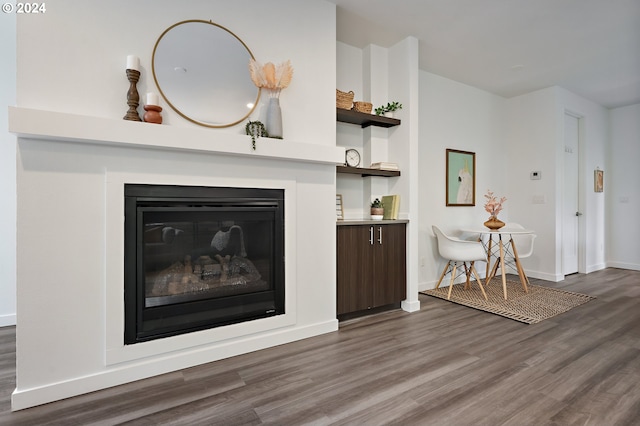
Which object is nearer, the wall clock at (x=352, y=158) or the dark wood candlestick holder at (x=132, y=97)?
the dark wood candlestick holder at (x=132, y=97)

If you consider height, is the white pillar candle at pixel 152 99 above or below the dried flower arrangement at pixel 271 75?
below

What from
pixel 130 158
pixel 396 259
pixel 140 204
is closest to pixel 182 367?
pixel 140 204

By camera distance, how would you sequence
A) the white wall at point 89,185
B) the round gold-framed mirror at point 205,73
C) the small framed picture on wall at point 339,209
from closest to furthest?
the white wall at point 89,185 → the round gold-framed mirror at point 205,73 → the small framed picture on wall at point 339,209

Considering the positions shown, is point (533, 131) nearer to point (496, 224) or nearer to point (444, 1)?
point (496, 224)

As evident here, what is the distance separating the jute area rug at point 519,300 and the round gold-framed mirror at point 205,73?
299cm

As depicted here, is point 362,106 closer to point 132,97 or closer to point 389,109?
point 389,109

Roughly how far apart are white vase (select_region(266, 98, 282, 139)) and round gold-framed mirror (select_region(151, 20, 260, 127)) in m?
0.12

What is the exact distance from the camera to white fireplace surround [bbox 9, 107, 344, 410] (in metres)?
1.68

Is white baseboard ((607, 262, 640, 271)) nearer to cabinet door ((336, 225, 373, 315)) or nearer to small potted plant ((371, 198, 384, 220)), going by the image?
small potted plant ((371, 198, 384, 220))

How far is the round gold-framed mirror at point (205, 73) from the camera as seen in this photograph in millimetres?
2047

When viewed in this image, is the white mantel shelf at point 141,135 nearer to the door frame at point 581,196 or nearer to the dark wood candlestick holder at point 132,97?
the dark wood candlestick holder at point 132,97

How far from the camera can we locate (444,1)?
2703 millimetres

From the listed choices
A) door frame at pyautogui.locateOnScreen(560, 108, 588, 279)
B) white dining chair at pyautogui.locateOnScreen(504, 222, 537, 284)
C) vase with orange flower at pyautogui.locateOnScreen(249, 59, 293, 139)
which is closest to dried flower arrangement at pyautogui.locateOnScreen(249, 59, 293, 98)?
vase with orange flower at pyautogui.locateOnScreen(249, 59, 293, 139)

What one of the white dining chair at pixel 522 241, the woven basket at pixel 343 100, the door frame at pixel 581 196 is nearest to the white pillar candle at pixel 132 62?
the woven basket at pixel 343 100
